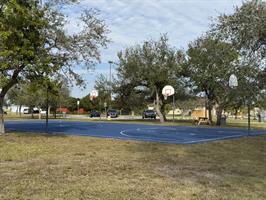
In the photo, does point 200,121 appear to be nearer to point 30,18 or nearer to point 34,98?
point 34,98

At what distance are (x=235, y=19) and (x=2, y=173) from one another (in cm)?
1009

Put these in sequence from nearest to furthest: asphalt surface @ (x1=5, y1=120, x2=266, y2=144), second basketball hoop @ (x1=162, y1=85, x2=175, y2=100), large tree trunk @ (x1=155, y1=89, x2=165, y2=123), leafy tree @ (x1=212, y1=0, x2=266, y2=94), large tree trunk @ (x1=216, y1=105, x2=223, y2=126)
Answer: leafy tree @ (x1=212, y1=0, x2=266, y2=94) → asphalt surface @ (x1=5, y1=120, x2=266, y2=144) → large tree trunk @ (x1=216, y1=105, x2=223, y2=126) → second basketball hoop @ (x1=162, y1=85, x2=175, y2=100) → large tree trunk @ (x1=155, y1=89, x2=165, y2=123)

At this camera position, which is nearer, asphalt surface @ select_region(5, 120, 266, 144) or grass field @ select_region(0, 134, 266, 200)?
grass field @ select_region(0, 134, 266, 200)

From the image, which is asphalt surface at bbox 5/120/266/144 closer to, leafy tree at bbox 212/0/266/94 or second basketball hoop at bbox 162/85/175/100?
leafy tree at bbox 212/0/266/94

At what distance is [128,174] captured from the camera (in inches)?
432

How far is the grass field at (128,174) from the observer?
344 inches

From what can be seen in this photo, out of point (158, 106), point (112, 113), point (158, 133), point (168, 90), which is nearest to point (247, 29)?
point (158, 133)

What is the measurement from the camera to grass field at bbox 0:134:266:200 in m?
8.73

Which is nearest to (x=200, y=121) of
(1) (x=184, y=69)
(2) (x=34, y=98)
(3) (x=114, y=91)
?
(1) (x=184, y=69)

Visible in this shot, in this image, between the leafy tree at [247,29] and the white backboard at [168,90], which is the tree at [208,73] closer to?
the white backboard at [168,90]

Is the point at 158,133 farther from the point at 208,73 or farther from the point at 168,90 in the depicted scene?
the point at 168,90

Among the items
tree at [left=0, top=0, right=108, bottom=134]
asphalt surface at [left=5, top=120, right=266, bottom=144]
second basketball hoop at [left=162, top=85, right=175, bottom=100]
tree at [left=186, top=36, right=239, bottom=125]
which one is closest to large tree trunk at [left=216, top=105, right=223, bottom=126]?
tree at [left=186, top=36, right=239, bottom=125]

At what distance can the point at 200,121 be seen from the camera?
47.6m

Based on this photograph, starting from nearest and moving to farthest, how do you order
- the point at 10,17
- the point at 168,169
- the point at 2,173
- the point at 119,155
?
the point at 2,173 → the point at 168,169 → the point at 119,155 → the point at 10,17
